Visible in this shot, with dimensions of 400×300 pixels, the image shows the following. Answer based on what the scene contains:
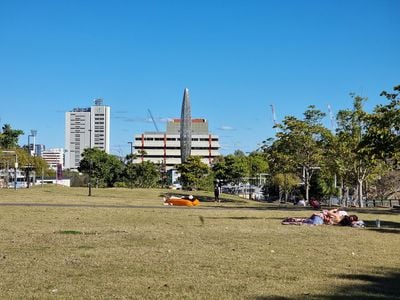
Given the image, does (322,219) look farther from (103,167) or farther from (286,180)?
(103,167)

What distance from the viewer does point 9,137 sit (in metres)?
80.4

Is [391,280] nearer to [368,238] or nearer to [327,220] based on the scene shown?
Answer: [368,238]

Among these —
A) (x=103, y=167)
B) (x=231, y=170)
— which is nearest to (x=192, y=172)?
(x=231, y=170)

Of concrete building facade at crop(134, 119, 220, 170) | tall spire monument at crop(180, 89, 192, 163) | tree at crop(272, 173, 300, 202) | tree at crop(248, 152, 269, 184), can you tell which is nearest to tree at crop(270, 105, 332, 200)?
tree at crop(272, 173, 300, 202)

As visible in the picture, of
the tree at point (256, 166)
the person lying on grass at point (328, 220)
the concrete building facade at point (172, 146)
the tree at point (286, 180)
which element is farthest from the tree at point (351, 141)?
the concrete building facade at point (172, 146)

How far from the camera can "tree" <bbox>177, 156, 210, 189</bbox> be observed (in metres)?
88.4

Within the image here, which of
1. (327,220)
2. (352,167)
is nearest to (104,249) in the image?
(327,220)

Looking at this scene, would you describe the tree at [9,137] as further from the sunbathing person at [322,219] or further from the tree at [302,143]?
the sunbathing person at [322,219]

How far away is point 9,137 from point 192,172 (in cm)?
2768

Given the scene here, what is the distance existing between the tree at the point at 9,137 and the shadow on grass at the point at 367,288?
7477cm

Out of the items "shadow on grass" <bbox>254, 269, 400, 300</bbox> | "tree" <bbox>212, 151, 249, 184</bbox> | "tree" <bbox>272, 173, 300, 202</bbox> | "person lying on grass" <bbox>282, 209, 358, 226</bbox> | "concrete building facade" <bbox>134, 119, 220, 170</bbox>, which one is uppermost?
"concrete building facade" <bbox>134, 119, 220, 170</bbox>

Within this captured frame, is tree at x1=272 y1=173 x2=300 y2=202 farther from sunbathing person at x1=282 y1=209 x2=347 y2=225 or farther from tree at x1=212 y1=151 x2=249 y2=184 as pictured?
sunbathing person at x1=282 y1=209 x2=347 y2=225

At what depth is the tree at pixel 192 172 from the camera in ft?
290

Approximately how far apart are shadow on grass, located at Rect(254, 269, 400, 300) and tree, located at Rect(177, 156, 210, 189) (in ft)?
256
